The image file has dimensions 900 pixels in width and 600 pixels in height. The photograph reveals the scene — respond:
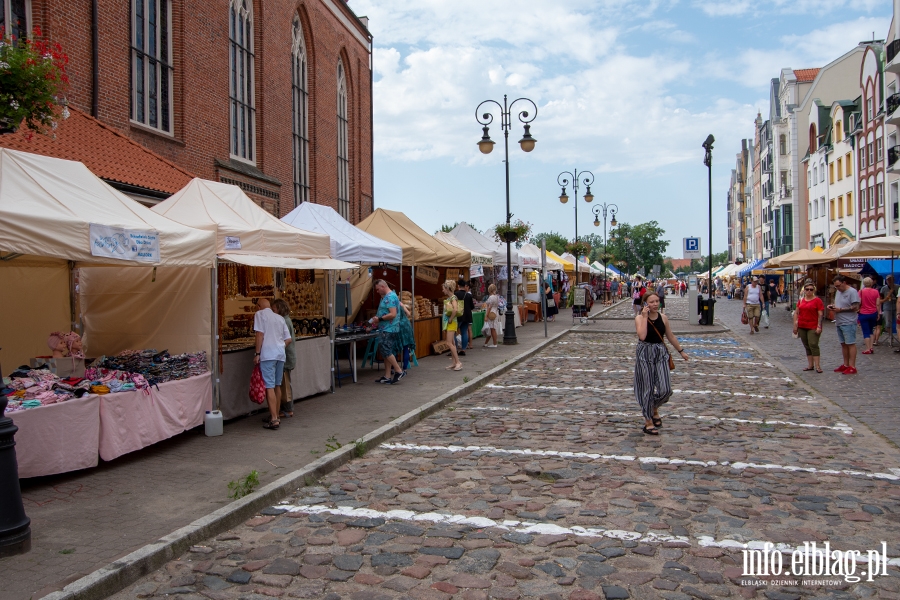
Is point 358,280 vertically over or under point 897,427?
over

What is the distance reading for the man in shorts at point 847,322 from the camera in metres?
13.7

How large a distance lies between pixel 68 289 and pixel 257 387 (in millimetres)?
2782

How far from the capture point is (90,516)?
213 inches

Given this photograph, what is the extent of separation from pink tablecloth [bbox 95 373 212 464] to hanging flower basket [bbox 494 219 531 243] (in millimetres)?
13510

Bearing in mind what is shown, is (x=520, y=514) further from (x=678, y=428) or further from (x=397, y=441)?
(x=678, y=428)

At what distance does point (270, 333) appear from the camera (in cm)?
885

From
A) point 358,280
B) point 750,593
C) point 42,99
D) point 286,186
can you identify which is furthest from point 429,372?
point 286,186

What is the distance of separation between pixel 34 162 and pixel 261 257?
9.19ft

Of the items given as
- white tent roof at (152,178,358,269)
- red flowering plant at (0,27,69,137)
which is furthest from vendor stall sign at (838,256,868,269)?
red flowering plant at (0,27,69,137)

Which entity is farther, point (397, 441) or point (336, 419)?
point (336, 419)

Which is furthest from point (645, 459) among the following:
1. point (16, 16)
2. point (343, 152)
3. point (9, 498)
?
point (343, 152)

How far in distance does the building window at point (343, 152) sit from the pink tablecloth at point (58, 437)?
23421 mm

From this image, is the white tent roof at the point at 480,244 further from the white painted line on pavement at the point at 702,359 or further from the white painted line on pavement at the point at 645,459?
the white painted line on pavement at the point at 645,459

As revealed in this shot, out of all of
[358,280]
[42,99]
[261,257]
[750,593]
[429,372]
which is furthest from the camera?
[358,280]
